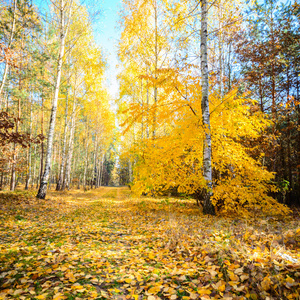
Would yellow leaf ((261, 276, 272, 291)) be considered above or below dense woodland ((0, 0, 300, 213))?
below

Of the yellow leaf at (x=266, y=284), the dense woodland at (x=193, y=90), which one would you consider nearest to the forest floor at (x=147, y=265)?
the yellow leaf at (x=266, y=284)

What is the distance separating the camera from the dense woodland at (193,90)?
A: 6.12m

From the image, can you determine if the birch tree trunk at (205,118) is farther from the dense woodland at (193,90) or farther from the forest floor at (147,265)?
the forest floor at (147,265)

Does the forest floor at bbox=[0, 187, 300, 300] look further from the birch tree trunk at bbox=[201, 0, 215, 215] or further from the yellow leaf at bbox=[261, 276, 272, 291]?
the birch tree trunk at bbox=[201, 0, 215, 215]

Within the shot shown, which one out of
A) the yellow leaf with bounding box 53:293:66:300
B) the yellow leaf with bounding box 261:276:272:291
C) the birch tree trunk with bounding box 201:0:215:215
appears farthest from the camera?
the birch tree trunk with bounding box 201:0:215:215

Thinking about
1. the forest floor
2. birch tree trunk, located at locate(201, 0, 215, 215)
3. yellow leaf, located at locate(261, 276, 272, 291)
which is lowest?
the forest floor

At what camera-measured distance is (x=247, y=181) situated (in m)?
5.99

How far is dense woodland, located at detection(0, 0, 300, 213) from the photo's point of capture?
6121 millimetres

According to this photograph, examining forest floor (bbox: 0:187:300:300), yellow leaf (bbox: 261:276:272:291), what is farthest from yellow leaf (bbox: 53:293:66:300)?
yellow leaf (bbox: 261:276:272:291)

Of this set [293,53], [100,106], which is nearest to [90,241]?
[293,53]

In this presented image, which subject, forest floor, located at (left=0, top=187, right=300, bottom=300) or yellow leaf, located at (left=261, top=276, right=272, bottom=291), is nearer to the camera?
yellow leaf, located at (left=261, top=276, right=272, bottom=291)

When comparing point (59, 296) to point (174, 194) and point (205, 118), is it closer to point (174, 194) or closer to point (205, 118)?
point (205, 118)

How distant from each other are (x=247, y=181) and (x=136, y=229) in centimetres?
374

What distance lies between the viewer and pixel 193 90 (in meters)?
6.40
